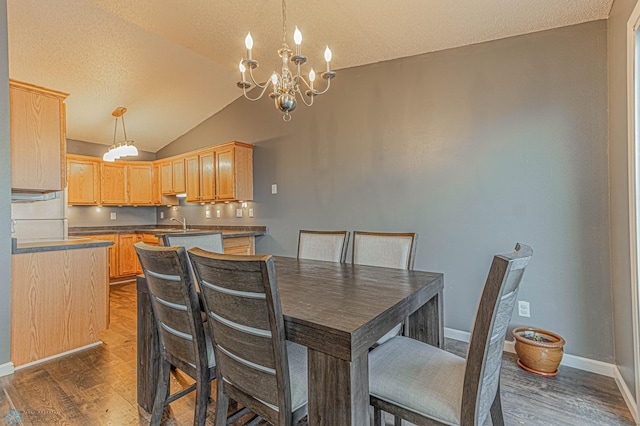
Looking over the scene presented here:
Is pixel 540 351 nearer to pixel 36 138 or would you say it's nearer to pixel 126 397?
pixel 126 397

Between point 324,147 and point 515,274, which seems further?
point 324,147

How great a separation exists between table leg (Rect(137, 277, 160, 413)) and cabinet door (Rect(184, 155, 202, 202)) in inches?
123

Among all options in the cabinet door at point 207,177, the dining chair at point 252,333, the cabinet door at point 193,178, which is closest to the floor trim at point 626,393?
the dining chair at point 252,333

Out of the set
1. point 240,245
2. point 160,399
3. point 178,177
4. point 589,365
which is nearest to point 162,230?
point 178,177

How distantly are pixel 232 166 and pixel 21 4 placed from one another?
2334 mm

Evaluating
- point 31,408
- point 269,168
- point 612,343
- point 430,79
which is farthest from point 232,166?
point 612,343

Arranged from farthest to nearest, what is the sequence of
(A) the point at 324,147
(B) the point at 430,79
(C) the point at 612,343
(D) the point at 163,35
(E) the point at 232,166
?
(E) the point at 232,166 < (A) the point at 324,147 < (D) the point at 163,35 < (B) the point at 430,79 < (C) the point at 612,343

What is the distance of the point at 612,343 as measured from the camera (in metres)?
2.09

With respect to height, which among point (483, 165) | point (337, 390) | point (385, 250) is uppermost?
point (483, 165)

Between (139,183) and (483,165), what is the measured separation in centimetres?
546

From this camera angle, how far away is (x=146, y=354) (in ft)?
5.67

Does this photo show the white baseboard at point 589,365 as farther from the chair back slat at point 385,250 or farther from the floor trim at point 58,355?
the floor trim at point 58,355

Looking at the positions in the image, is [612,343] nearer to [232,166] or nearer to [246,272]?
[246,272]

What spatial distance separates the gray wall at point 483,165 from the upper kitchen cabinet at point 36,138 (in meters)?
2.30
